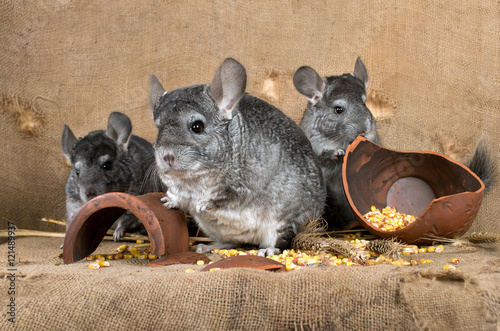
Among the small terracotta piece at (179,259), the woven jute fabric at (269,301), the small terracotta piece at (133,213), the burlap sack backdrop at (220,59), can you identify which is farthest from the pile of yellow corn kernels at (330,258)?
the burlap sack backdrop at (220,59)

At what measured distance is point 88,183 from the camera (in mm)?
3586

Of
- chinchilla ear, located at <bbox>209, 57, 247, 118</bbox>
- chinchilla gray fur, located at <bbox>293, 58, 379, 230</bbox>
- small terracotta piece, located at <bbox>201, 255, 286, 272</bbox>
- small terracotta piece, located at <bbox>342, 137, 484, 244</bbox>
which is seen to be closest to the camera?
small terracotta piece, located at <bbox>201, 255, 286, 272</bbox>

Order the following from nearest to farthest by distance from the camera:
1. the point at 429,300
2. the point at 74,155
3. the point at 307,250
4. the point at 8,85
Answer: the point at 429,300 → the point at 307,250 → the point at 74,155 → the point at 8,85

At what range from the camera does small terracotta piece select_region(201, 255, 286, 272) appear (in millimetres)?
2525

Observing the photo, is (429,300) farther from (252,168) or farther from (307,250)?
(252,168)

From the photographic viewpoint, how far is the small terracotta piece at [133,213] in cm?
282

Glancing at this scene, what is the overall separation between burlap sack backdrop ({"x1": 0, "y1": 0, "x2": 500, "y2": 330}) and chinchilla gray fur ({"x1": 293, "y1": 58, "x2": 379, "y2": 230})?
71 cm

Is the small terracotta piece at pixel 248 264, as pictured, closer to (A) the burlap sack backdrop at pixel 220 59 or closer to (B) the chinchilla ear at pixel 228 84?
(B) the chinchilla ear at pixel 228 84

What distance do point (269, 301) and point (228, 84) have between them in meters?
1.38

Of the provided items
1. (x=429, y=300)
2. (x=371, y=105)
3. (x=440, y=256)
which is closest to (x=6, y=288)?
(x=429, y=300)

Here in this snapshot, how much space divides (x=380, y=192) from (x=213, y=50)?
6.82 ft

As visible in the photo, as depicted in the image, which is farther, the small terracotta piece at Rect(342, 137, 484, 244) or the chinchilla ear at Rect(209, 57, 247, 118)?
the small terracotta piece at Rect(342, 137, 484, 244)

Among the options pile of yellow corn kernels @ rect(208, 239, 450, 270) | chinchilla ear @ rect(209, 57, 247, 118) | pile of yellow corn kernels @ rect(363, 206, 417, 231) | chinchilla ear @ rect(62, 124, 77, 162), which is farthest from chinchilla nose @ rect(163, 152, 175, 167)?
chinchilla ear @ rect(62, 124, 77, 162)

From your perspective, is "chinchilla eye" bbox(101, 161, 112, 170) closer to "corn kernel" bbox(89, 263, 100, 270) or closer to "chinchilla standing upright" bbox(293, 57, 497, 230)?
"corn kernel" bbox(89, 263, 100, 270)
